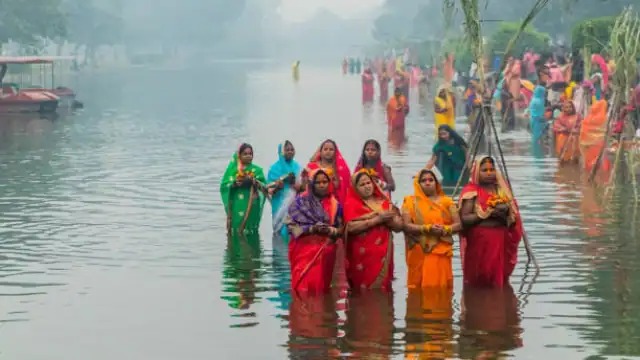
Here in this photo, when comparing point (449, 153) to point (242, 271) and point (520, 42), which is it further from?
point (520, 42)

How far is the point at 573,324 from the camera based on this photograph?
1165 centimetres

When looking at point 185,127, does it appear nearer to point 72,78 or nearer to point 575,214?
point 575,214

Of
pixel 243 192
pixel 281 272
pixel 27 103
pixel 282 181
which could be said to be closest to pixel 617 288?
pixel 281 272

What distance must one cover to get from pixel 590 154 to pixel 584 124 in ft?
1.59

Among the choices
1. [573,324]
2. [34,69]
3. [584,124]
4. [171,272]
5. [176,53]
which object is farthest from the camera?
[176,53]

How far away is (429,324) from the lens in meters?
11.6

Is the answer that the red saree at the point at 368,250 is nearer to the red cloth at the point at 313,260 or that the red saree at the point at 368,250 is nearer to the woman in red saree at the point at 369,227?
the woman in red saree at the point at 369,227

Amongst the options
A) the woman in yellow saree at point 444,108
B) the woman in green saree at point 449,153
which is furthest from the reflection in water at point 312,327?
the woman in yellow saree at point 444,108

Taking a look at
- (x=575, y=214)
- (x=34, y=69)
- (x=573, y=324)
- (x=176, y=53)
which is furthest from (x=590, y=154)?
(x=176, y=53)

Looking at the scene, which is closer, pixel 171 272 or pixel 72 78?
pixel 171 272

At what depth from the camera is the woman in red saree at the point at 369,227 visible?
40.8ft

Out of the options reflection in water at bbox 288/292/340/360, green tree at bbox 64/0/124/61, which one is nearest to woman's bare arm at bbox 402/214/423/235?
reflection in water at bbox 288/292/340/360

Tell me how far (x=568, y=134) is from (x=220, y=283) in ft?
41.3

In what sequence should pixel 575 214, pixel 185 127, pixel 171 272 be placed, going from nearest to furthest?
pixel 171 272 < pixel 575 214 < pixel 185 127
